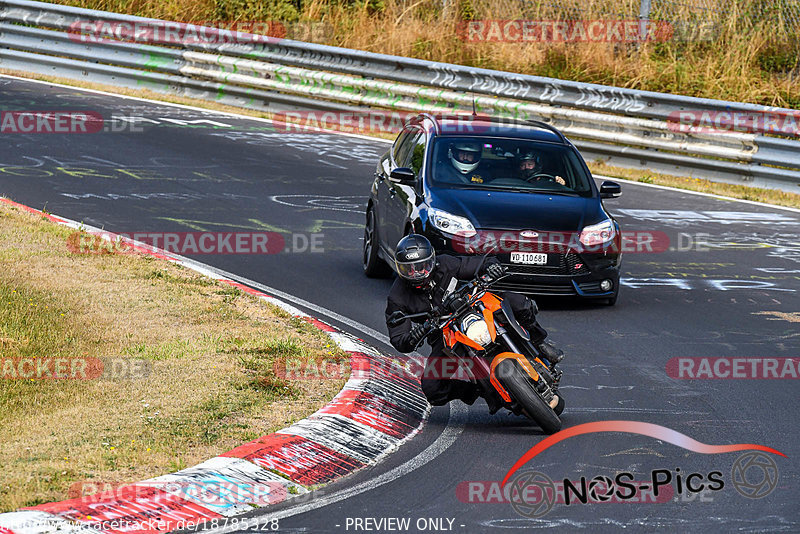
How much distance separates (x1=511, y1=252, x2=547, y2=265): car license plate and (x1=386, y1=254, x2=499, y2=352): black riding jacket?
2938 millimetres

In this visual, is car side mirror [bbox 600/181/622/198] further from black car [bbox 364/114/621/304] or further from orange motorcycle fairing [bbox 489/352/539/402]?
orange motorcycle fairing [bbox 489/352/539/402]

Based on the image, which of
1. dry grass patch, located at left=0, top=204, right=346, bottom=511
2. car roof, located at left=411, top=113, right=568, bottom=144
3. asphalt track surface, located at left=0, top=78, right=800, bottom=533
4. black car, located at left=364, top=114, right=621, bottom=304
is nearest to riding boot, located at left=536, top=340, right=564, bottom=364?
asphalt track surface, located at left=0, top=78, right=800, bottom=533

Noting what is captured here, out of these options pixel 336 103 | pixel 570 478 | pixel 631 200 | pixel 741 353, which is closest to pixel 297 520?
pixel 570 478

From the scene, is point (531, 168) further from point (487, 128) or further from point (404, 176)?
point (404, 176)

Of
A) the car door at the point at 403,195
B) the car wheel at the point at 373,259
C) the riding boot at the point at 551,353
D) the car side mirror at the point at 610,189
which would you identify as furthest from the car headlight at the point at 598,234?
the riding boot at the point at 551,353

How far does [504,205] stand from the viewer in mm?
11719

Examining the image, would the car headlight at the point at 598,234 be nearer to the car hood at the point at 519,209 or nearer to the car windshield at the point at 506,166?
the car hood at the point at 519,209

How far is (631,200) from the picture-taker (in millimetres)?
17656

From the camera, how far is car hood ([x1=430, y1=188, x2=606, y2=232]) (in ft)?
37.6

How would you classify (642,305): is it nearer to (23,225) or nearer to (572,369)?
(572,369)

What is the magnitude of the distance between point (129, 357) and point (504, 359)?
2951mm

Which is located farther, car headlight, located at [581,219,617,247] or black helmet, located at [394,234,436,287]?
car headlight, located at [581,219,617,247]

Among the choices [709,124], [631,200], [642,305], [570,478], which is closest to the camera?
[570,478]

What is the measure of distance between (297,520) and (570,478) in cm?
164
